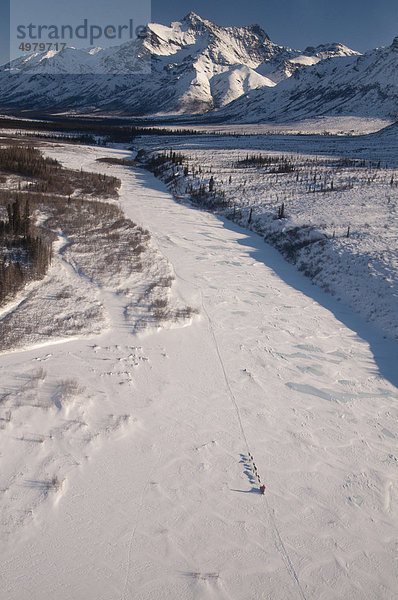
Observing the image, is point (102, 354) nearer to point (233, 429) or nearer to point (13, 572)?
point (233, 429)

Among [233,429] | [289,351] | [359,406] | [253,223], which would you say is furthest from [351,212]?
[233,429]

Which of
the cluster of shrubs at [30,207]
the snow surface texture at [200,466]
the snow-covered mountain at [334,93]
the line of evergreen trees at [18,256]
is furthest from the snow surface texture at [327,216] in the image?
the snow-covered mountain at [334,93]

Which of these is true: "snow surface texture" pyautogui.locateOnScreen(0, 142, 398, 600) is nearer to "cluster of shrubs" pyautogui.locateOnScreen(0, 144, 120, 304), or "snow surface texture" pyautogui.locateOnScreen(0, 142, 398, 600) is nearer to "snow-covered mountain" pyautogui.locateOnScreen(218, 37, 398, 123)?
"cluster of shrubs" pyautogui.locateOnScreen(0, 144, 120, 304)

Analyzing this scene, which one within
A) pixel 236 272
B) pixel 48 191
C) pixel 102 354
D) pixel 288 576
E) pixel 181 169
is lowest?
pixel 288 576

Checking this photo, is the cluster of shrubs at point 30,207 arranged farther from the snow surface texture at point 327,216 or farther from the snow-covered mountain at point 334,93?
the snow-covered mountain at point 334,93

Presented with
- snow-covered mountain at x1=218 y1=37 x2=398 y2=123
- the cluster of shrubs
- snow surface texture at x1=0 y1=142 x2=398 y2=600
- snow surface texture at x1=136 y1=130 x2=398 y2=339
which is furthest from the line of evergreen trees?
snow-covered mountain at x1=218 y1=37 x2=398 y2=123
